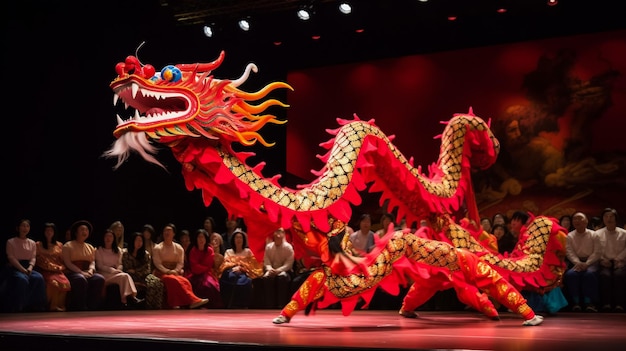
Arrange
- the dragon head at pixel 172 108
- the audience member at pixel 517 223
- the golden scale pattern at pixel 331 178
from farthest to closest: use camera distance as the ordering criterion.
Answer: the audience member at pixel 517 223, the golden scale pattern at pixel 331 178, the dragon head at pixel 172 108

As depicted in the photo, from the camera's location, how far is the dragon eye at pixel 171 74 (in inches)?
160

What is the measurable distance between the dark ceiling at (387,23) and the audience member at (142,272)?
2531 millimetres

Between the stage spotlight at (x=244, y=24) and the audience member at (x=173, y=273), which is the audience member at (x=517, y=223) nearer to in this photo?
the audience member at (x=173, y=273)

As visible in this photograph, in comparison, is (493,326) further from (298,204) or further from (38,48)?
(38,48)

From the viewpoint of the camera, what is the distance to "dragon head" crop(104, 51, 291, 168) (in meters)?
3.98

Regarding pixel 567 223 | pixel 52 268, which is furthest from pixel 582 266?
pixel 52 268

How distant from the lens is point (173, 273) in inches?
303

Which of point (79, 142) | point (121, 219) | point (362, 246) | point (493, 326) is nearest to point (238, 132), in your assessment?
point (493, 326)

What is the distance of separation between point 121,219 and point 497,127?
478cm

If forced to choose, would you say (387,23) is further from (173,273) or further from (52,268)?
(52,268)

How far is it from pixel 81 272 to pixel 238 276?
1.58m

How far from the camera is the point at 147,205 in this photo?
902 cm

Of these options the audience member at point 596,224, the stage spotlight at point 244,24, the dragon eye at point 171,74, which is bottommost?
the audience member at point 596,224

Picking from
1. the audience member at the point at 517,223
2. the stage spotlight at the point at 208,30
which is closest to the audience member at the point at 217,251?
the stage spotlight at the point at 208,30
